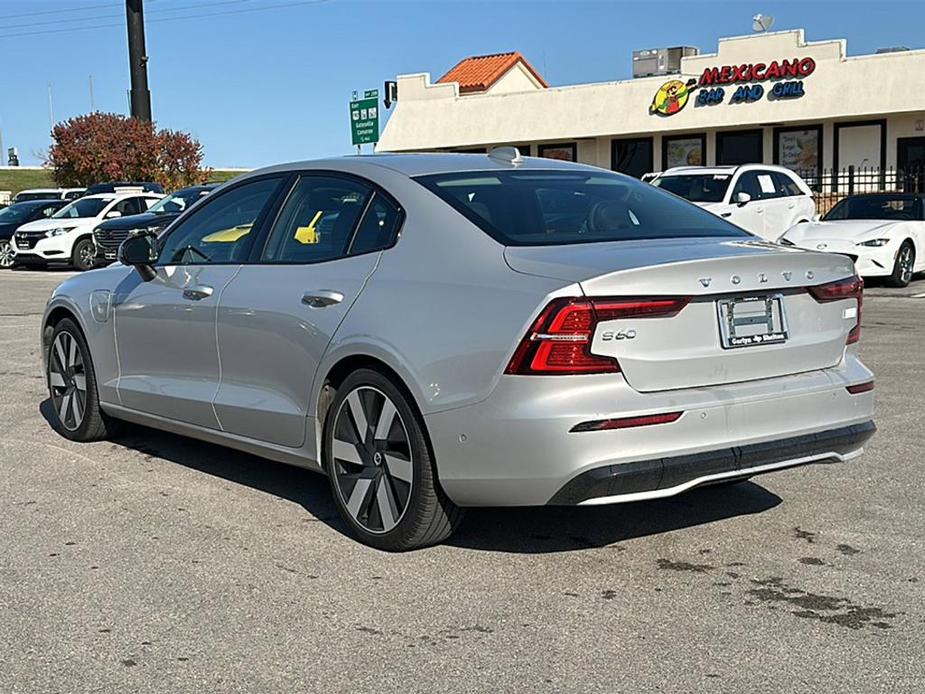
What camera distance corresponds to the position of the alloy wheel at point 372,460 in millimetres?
5012

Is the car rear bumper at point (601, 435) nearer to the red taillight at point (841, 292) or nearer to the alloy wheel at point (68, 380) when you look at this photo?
the red taillight at point (841, 292)

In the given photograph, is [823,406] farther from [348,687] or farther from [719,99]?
[719,99]

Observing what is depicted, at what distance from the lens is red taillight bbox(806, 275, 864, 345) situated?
505 cm

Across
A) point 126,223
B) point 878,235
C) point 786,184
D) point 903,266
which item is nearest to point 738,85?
point 786,184

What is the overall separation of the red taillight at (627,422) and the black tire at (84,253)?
2282 centimetres

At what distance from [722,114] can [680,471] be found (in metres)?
34.0

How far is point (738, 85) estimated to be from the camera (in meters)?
36.8

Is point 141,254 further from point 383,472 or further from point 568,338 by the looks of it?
point 568,338

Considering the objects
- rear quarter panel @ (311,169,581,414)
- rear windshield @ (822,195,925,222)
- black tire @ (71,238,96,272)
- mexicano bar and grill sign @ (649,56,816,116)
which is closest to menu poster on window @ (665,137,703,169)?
mexicano bar and grill sign @ (649,56,816,116)

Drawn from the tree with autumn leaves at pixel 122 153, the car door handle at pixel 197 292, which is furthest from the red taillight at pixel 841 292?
the tree with autumn leaves at pixel 122 153

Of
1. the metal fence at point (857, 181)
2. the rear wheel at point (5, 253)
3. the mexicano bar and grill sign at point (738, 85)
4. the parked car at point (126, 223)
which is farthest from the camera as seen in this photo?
the mexicano bar and grill sign at point (738, 85)

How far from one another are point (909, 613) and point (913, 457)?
248 centimetres

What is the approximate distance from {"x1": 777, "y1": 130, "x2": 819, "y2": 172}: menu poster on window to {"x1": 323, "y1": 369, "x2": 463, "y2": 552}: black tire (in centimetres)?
3415

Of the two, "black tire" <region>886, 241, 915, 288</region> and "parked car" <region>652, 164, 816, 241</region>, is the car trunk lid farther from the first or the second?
"parked car" <region>652, 164, 816, 241</region>
